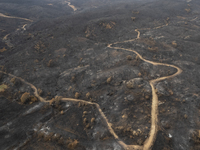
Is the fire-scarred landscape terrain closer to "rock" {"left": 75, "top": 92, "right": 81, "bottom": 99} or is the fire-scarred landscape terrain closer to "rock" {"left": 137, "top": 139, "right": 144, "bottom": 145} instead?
"rock" {"left": 137, "top": 139, "right": 144, "bottom": 145}

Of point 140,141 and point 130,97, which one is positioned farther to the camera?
point 130,97

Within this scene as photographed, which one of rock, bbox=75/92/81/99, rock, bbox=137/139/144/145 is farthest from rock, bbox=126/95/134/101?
rock, bbox=75/92/81/99

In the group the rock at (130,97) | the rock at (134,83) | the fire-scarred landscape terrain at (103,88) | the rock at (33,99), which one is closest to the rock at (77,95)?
the fire-scarred landscape terrain at (103,88)

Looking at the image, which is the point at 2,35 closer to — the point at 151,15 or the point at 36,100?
the point at 36,100

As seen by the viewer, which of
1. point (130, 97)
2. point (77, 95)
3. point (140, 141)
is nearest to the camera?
point (140, 141)

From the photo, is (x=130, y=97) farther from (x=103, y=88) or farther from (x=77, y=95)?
(x=77, y=95)

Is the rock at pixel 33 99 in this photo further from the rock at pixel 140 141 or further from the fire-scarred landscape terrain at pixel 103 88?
the rock at pixel 140 141

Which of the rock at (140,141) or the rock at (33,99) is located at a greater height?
the rock at (140,141)

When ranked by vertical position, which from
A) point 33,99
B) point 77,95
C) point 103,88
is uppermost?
point 103,88

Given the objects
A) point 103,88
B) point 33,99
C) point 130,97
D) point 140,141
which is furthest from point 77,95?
point 140,141
